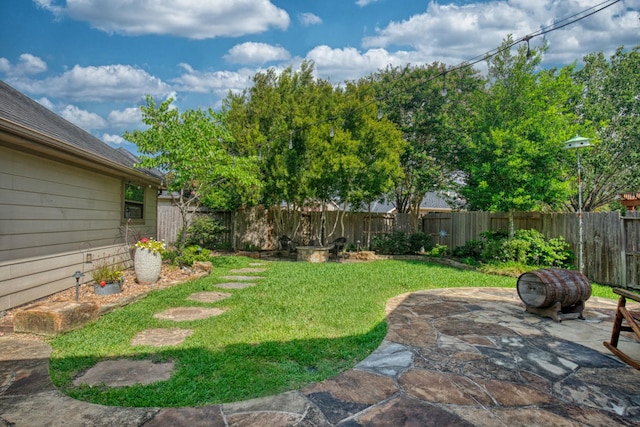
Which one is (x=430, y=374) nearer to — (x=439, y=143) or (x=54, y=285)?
(x=54, y=285)

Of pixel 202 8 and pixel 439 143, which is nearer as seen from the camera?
pixel 202 8

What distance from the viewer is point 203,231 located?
12492 mm

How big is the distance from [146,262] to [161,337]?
3.07 metres

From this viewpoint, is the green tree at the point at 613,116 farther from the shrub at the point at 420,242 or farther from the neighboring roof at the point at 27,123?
the neighboring roof at the point at 27,123

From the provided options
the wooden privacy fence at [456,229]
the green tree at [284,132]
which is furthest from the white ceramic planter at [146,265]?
the wooden privacy fence at [456,229]

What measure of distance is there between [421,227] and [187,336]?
1103 cm

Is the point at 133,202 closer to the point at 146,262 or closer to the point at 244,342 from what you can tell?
the point at 146,262

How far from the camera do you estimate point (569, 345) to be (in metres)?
3.72

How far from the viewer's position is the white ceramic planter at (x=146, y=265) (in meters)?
6.50

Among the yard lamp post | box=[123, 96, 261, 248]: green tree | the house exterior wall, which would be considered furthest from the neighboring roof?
Result: the yard lamp post

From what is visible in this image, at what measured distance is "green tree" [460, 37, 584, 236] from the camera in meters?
8.17

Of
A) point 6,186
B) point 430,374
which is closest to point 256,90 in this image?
point 6,186

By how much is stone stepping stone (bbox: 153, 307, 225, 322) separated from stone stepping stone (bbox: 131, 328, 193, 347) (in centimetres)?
44

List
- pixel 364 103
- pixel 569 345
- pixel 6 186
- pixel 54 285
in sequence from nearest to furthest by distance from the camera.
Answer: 1. pixel 569 345
2. pixel 6 186
3. pixel 54 285
4. pixel 364 103
